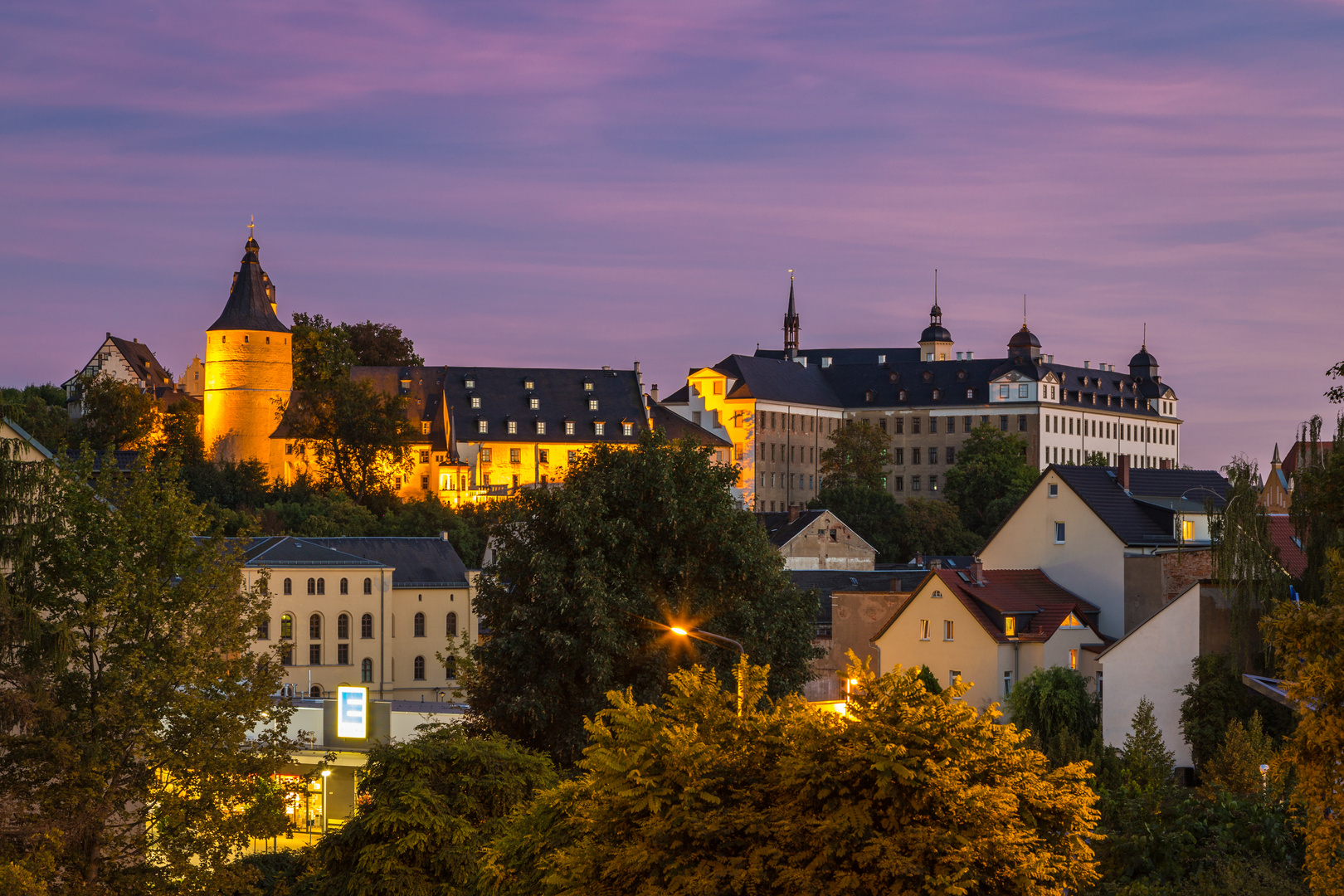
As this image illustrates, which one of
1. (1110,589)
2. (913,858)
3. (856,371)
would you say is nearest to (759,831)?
(913,858)

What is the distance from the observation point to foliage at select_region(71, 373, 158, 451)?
121312mm

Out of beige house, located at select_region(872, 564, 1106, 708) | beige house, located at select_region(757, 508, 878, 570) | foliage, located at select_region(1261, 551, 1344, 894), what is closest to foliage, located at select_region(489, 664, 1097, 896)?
foliage, located at select_region(1261, 551, 1344, 894)

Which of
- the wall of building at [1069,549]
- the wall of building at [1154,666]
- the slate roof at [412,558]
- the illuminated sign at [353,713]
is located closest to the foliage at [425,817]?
the illuminated sign at [353,713]

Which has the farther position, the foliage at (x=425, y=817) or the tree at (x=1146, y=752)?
the tree at (x=1146, y=752)

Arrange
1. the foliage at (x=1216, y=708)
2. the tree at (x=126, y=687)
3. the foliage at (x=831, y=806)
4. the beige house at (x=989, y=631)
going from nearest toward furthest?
the foliage at (x=831, y=806)
the tree at (x=126, y=687)
the foliage at (x=1216, y=708)
the beige house at (x=989, y=631)

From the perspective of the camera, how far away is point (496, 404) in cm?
13838

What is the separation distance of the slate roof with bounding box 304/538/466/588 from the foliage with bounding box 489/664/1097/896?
81.3m

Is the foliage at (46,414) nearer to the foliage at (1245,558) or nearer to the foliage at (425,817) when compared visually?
the foliage at (425,817)

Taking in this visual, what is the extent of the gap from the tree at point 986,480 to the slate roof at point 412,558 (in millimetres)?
48306

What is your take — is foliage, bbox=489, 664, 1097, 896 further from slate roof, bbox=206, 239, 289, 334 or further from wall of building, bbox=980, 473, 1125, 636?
slate roof, bbox=206, 239, 289, 334

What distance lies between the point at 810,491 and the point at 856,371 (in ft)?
62.0

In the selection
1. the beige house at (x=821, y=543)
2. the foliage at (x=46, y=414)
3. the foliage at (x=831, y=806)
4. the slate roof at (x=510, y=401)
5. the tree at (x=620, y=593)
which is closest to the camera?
the foliage at (x=831, y=806)

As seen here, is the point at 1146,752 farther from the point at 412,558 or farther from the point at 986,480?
the point at 986,480

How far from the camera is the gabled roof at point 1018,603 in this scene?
54.9m
